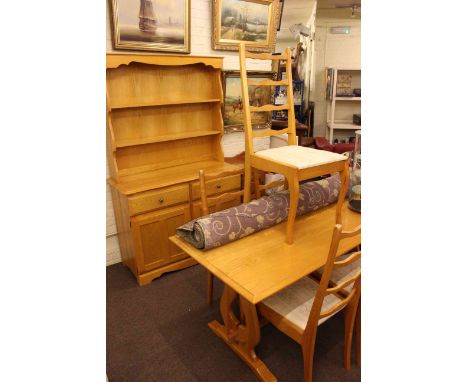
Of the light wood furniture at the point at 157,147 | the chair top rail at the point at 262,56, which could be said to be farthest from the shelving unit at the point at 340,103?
the chair top rail at the point at 262,56

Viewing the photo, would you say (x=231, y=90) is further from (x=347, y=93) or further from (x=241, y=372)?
(x=347, y=93)

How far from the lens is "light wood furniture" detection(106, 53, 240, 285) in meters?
2.64

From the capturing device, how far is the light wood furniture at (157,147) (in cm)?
264

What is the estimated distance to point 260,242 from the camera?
1775mm

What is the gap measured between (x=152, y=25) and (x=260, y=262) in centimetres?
214

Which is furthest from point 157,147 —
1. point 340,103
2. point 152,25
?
point 340,103

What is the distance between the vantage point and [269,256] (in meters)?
1.64

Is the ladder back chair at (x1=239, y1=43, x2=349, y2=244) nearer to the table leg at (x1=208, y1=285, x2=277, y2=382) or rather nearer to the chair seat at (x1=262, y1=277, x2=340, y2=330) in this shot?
the chair seat at (x1=262, y1=277, x2=340, y2=330)

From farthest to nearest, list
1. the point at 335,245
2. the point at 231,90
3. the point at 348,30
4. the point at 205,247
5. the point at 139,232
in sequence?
the point at 348,30 < the point at 231,90 < the point at 139,232 < the point at 205,247 < the point at 335,245

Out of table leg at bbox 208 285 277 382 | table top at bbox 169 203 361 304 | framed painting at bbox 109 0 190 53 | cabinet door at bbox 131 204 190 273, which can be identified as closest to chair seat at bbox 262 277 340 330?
table leg at bbox 208 285 277 382

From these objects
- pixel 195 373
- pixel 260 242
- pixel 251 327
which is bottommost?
pixel 195 373

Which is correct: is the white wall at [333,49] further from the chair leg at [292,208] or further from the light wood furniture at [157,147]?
the chair leg at [292,208]
